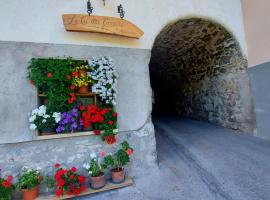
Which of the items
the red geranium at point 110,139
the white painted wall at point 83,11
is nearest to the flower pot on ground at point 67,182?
the red geranium at point 110,139

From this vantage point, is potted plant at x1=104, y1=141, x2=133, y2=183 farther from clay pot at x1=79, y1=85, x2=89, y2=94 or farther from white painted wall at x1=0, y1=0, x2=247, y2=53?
white painted wall at x1=0, y1=0, x2=247, y2=53

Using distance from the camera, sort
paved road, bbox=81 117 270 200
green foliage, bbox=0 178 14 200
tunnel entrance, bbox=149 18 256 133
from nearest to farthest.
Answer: green foliage, bbox=0 178 14 200 → paved road, bbox=81 117 270 200 → tunnel entrance, bbox=149 18 256 133

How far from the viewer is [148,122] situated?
A: 2.82 meters

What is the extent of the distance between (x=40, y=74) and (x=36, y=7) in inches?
37.6

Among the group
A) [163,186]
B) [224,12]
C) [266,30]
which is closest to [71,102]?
[163,186]

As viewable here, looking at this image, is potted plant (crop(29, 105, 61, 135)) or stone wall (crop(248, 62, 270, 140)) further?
stone wall (crop(248, 62, 270, 140))

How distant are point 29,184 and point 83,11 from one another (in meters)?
2.35

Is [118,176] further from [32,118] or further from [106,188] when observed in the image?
[32,118]

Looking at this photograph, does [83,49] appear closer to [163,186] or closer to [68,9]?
[68,9]

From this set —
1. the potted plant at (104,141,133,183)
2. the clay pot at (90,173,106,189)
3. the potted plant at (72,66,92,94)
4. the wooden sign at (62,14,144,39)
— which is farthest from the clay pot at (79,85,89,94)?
the clay pot at (90,173,106,189)

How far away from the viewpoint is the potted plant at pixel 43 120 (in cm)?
225

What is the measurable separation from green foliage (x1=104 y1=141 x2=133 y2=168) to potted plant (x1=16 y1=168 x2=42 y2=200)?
83 centimetres

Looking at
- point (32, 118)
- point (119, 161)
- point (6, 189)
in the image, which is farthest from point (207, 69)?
point (6, 189)

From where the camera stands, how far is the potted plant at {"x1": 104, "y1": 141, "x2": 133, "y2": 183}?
244 centimetres
